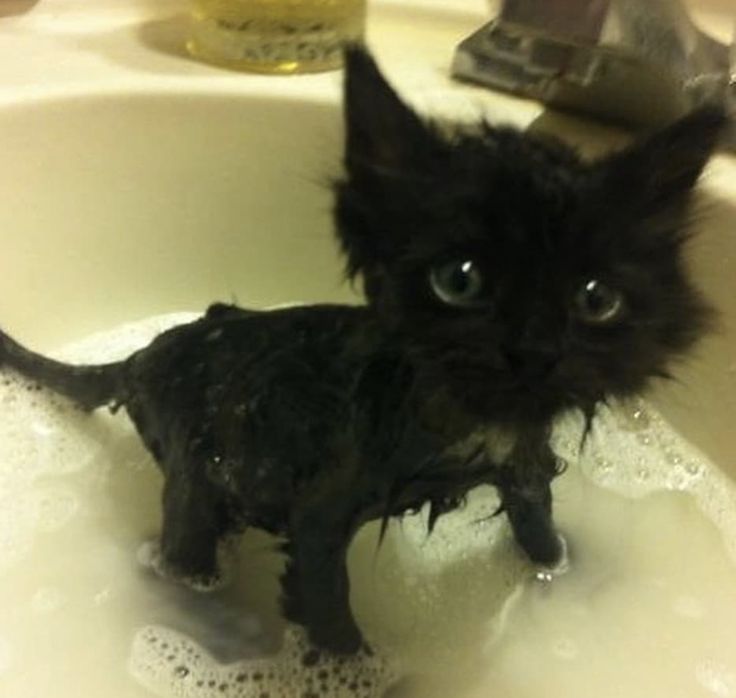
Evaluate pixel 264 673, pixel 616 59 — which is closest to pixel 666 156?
pixel 616 59

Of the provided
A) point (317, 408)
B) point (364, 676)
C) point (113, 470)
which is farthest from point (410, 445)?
point (113, 470)

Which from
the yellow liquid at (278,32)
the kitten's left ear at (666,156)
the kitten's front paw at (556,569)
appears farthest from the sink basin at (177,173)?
the kitten's left ear at (666,156)

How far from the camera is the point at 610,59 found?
2.65ft

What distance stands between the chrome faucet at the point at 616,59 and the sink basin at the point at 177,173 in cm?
2

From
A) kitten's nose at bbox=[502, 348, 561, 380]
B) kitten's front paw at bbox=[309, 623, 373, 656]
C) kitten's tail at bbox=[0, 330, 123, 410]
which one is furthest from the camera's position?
kitten's tail at bbox=[0, 330, 123, 410]

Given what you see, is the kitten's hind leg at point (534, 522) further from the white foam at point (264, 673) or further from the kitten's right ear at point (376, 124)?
the kitten's right ear at point (376, 124)

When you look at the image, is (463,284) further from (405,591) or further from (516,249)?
(405,591)

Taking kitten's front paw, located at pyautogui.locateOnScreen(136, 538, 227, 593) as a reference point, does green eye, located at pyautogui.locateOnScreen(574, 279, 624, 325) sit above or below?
above

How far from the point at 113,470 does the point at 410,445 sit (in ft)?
1.15

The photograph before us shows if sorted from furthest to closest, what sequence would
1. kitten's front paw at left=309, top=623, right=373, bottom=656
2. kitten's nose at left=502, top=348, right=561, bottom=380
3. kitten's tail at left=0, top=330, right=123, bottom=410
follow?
kitten's tail at left=0, top=330, right=123, bottom=410 → kitten's front paw at left=309, top=623, right=373, bottom=656 → kitten's nose at left=502, top=348, right=561, bottom=380

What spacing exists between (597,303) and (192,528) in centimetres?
32

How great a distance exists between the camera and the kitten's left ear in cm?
52

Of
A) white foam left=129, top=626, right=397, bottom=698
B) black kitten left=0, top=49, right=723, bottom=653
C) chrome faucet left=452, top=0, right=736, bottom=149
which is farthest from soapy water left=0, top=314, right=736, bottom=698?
chrome faucet left=452, top=0, right=736, bottom=149

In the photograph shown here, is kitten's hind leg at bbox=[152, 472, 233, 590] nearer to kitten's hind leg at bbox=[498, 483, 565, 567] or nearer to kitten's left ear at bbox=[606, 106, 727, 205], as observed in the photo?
kitten's hind leg at bbox=[498, 483, 565, 567]
